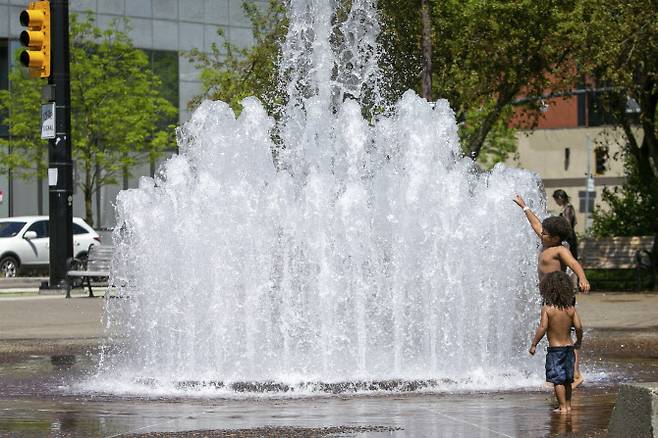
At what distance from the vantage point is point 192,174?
44.4 ft

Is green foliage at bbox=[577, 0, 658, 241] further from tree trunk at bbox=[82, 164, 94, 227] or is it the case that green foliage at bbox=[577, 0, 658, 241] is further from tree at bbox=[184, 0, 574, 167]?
tree trunk at bbox=[82, 164, 94, 227]

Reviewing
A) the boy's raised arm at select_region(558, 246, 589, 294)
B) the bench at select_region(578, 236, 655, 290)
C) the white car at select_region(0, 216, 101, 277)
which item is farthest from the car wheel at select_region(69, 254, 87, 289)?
the boy's raised arm at select_region(558, 246, 589, 294)

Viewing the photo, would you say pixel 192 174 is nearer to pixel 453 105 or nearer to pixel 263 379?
pixel 263 379

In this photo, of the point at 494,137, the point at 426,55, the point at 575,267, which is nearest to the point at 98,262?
the point at 426,55

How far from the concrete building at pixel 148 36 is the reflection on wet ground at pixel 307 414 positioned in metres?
43.0

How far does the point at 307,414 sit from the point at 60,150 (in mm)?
16559

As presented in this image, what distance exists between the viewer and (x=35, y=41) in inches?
866

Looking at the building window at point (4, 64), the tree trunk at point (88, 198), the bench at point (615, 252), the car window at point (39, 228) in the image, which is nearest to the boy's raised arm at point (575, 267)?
the bench at point (615, 252)

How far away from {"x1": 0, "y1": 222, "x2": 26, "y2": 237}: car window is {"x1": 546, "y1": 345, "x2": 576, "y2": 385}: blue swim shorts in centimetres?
2732

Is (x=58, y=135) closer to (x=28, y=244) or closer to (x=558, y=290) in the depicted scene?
(x=28, y=244)

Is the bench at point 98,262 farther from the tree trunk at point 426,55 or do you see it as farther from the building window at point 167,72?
the building window at point 167,72

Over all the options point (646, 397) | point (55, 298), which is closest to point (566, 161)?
point (55, 298)

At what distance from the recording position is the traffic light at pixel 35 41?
2175 centimetres

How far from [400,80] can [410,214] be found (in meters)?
17.5
